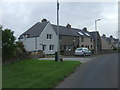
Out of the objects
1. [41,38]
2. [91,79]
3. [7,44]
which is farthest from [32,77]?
[41,38]

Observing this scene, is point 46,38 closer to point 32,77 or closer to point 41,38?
point 41,38

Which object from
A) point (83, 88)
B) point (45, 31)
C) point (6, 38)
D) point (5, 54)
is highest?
point (45, 31)

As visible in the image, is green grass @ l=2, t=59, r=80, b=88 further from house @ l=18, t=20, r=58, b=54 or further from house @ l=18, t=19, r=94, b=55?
house @ l=18, t=20, r=58, b=54

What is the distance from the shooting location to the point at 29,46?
161 ft

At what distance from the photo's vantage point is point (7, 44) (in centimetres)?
1864

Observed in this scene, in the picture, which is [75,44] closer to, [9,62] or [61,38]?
[61,38]

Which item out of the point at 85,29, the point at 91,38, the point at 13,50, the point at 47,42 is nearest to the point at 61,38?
the point at 47,42

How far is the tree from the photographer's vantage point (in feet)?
59.8

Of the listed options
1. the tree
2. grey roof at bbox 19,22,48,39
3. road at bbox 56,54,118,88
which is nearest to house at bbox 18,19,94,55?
grey roof at bbox 19,22,48,39

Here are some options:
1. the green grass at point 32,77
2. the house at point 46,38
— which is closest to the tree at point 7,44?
the green grass at point 32,77

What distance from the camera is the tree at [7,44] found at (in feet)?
59.8

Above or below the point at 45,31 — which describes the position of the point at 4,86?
below

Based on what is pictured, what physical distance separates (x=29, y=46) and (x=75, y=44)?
14.8 m

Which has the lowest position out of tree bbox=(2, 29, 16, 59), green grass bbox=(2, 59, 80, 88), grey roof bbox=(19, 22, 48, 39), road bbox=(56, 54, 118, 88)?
road bbox=(56, 54, 118, 88)
